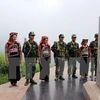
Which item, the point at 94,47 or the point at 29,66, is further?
the point at 94,47

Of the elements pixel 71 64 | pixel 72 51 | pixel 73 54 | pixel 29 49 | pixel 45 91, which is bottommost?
pixel 45 91

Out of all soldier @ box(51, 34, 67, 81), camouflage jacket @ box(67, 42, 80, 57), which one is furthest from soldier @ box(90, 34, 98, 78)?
soldier @ box(51, 34, 67, 81)

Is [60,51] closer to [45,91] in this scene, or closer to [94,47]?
[94,47]

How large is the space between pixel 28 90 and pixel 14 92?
0.48m

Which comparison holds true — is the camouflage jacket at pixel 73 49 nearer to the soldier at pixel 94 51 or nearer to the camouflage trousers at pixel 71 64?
the camouflage trousers at pixel 71 64

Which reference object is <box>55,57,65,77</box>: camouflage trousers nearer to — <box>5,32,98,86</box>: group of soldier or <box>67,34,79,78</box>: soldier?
<box>5,32,98,86</box>: group of soldier

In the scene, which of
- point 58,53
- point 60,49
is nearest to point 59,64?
point 58,53

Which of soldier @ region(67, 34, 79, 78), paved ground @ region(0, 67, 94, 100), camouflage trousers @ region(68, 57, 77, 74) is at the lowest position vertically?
paved ground @ region(0, 67, 94, 100)

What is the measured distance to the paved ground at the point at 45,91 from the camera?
21.4 feet

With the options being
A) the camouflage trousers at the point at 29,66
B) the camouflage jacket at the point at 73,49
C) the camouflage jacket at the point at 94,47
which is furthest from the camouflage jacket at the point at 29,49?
the camouflage jacket at the point at 94,47

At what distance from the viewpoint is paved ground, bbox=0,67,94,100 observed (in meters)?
6.54

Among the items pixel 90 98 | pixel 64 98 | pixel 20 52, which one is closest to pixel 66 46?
pixel 20 52

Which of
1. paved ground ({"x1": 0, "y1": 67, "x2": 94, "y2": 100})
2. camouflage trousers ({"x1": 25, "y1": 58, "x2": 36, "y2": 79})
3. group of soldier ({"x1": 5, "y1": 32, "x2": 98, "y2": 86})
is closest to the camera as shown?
paved ground ({"x1": 0, "y1": 67, "x2": 94, "y2": 100})

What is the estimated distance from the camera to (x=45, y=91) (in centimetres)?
734
